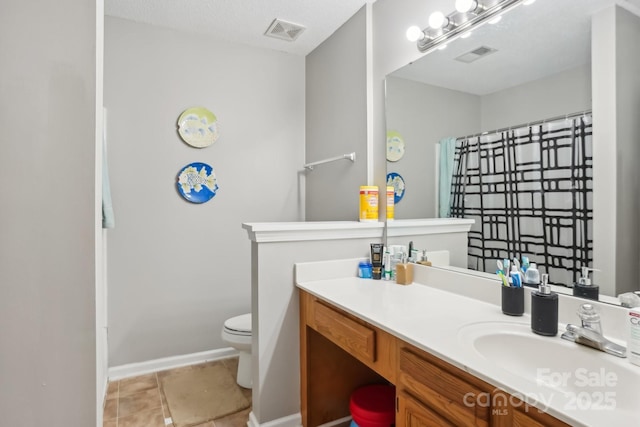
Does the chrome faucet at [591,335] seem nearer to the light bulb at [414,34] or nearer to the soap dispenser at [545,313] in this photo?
the soap dispenser at [545,313]

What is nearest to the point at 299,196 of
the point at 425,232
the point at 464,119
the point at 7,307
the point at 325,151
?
the point at 325,151

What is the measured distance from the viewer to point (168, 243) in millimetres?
2398

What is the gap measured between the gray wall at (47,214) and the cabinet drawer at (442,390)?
112cm

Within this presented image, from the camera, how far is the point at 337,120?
239cm

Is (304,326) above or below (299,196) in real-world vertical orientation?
below

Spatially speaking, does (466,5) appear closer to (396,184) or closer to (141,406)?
(396,184)

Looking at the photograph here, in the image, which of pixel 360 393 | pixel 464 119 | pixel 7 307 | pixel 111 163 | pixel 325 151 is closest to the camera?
pixel 7 307

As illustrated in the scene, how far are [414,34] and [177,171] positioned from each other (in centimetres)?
176

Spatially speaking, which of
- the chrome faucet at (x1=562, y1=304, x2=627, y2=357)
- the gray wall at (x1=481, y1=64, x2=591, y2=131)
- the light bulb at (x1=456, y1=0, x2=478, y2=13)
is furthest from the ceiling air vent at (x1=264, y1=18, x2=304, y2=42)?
the chrome faucet at (x1=562, y1=304, x2=627, y2=357)

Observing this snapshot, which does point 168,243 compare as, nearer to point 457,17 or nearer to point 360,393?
point 360,393

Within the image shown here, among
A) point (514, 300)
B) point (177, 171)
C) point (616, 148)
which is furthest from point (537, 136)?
point (177, 171)

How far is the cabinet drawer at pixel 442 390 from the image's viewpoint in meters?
0.81

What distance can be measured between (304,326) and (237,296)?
108 centimetres

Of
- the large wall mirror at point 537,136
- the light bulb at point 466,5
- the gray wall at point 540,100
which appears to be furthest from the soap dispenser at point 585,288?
the light bulb at point 466,5
